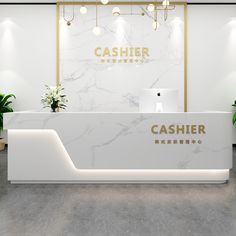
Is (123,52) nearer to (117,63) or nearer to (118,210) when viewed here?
(117,63)

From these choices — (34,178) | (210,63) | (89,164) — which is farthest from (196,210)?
(210,63)

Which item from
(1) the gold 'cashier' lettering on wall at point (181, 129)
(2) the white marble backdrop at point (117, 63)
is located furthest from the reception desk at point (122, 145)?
(2) the white marble backdrop at point (117, 63)

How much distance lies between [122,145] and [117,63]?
357 centimetres

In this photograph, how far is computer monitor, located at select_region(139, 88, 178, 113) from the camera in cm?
441

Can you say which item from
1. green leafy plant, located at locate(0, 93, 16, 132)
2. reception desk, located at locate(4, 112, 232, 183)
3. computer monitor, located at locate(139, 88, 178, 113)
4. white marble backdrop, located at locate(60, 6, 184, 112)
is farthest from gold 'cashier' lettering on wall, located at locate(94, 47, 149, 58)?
reception desk, located at locate(4, 112, 232, 183)

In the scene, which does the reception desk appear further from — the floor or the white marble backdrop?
the white marble backdrop

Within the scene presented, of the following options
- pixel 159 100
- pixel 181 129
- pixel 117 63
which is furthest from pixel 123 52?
pixel 181 129

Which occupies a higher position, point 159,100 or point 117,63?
point 117,63

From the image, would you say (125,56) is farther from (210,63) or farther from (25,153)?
(25,153)

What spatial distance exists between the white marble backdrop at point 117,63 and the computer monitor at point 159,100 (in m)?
2.64

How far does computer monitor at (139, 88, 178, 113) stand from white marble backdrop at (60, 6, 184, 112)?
2.64 m

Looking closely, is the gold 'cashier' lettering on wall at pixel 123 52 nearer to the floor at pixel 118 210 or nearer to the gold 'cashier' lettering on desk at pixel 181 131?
the gold 'cashier' lettering on desk at pixel 181 131

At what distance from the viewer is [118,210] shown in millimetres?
3025

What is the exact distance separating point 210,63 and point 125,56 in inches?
84.9
